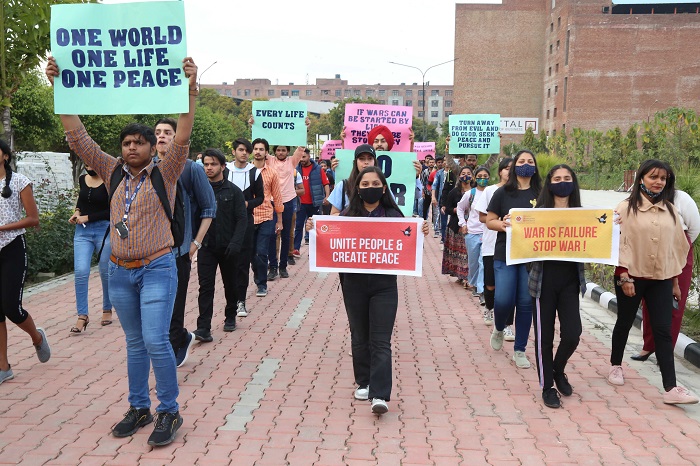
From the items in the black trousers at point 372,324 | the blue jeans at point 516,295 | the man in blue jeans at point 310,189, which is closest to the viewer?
the black trousers at point 372,324

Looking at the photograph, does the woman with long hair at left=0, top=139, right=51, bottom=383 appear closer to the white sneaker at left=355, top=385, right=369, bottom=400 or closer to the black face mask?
the black face mask

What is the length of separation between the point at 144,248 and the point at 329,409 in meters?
1.88

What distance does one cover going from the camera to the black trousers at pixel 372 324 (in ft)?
17.4

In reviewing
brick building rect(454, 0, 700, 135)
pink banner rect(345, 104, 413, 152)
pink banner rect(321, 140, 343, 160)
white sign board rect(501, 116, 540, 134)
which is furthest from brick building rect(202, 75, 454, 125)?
pink banner rect(345, 104, 413, 152)

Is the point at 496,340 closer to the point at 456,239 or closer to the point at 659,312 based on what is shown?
the point at 659,312

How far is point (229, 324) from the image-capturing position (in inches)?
321

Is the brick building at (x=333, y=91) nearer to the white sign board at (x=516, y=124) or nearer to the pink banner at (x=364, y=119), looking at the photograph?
the white sign board at (x=516, y=124)

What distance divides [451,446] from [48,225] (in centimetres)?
925

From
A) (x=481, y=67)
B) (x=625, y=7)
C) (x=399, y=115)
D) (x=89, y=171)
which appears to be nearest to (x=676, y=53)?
(x=625, y=7)

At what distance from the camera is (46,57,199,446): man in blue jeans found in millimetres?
4621

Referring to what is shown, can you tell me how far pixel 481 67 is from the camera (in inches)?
3324

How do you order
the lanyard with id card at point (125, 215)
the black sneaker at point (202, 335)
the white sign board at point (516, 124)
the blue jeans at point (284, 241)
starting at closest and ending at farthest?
1. the lanyard with id card at point (125, 215)
2. the black sneaker at point (202, 335)
3. the blue jeans at point (284, 241)
4. the white sign board at point (516, 124)

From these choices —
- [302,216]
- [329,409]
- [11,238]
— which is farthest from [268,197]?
[329,409]

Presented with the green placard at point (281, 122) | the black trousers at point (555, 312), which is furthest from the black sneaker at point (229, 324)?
the green placard at point (281, 122)
